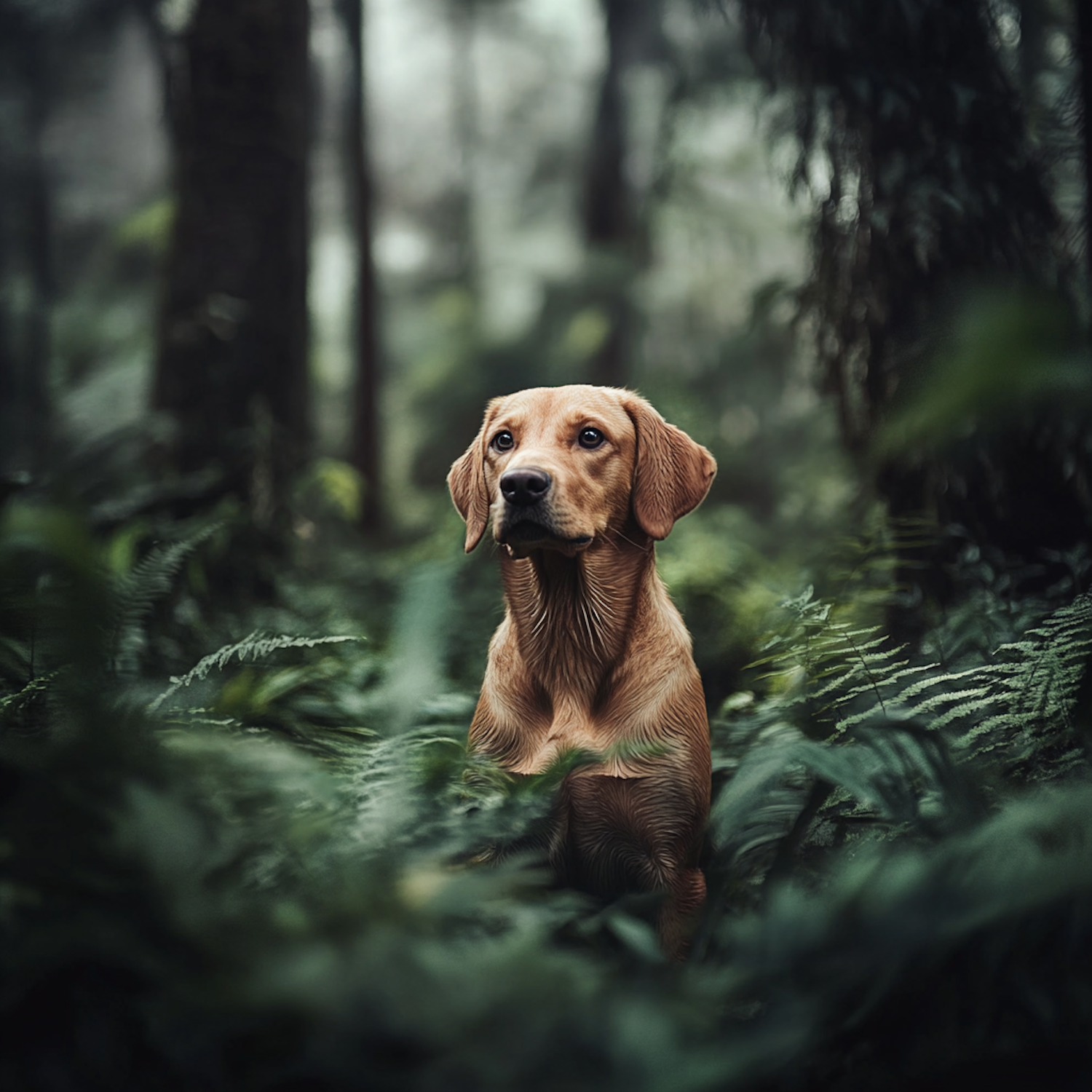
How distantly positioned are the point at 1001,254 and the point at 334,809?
11.2ft

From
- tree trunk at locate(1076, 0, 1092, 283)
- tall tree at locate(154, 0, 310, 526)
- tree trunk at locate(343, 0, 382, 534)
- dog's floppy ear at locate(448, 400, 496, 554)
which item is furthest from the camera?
tree trunk at locate(343, 0, 382, 534)

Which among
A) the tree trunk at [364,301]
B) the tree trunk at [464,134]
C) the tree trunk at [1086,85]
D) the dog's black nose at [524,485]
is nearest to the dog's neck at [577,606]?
the dog's black nose at [524,485]

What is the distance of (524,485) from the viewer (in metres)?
2.06

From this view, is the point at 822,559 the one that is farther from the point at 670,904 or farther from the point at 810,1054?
the point at 810,1054

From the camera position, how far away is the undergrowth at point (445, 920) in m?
1.12

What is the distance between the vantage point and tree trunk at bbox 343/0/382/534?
852 cm

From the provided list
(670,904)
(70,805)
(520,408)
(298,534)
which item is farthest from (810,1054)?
Answer: (298,534)

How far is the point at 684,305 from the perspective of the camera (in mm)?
12750

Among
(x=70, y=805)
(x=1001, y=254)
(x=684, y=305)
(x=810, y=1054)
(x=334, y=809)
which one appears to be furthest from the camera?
(x=684, y=305)

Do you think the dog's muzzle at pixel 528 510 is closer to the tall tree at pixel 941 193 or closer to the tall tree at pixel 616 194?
the tall tree at pixel 941 193

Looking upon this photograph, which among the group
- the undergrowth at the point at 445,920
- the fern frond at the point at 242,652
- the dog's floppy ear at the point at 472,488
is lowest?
the undergrowth at the point at 445,920

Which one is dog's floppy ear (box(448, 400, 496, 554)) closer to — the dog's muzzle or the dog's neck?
the dog's neck

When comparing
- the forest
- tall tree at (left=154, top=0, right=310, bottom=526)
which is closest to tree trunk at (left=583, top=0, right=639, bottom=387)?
the forest

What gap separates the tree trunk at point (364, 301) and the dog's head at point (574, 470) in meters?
6.19
